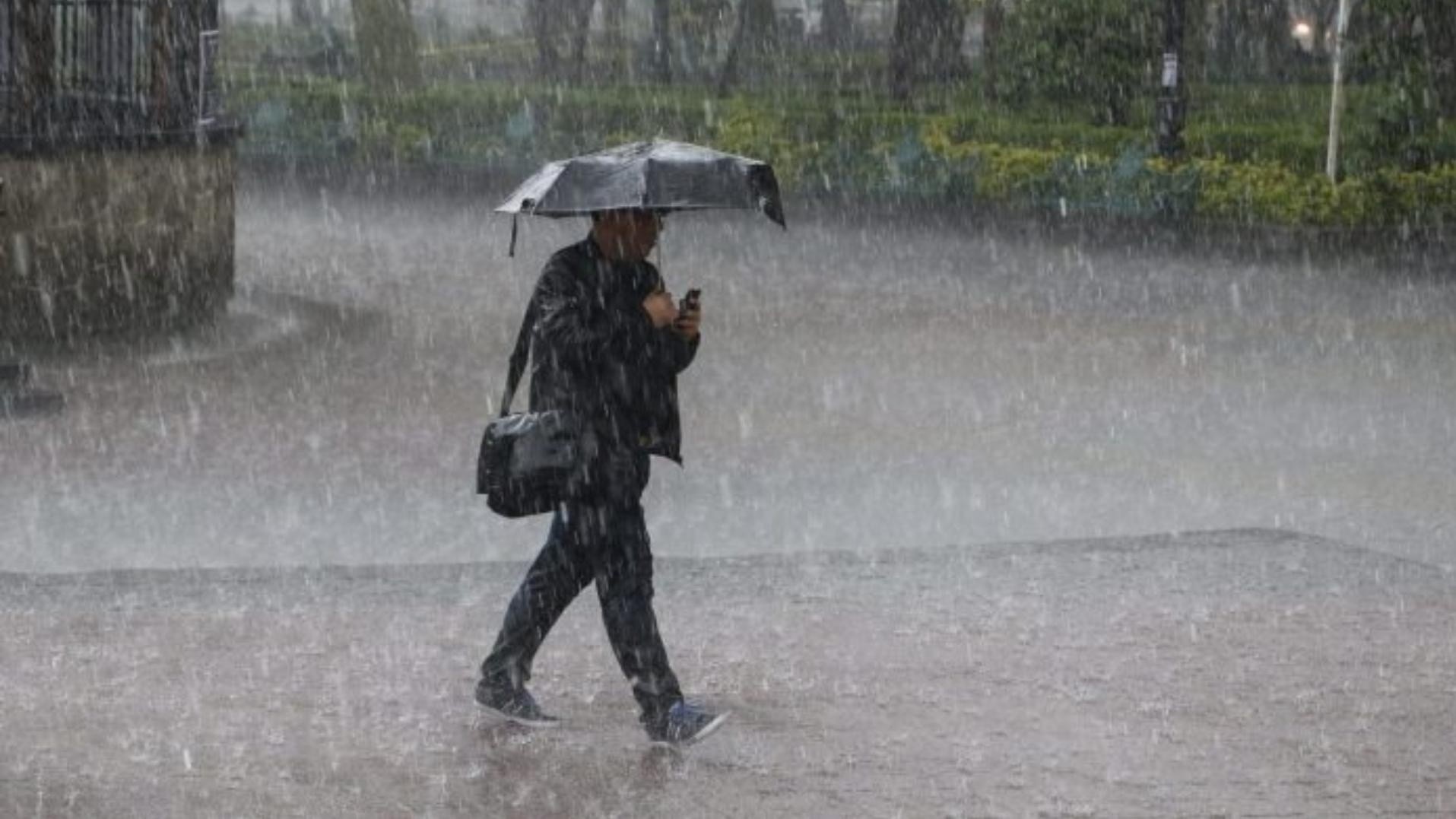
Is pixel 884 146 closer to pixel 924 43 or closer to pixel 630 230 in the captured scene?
pixel 924 43

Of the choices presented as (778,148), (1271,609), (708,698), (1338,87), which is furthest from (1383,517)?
(778,148)

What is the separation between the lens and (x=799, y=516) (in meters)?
11.8

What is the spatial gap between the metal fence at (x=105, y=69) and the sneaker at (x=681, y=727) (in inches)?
433

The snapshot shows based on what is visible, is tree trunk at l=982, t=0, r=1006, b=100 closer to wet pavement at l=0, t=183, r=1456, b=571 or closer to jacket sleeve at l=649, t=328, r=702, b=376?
wet pavement at l=0, t=183, r=1456, b=571

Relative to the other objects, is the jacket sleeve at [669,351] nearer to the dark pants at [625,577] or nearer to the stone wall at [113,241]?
the dark pants at [625,577]

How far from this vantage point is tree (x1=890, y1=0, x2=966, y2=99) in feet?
128

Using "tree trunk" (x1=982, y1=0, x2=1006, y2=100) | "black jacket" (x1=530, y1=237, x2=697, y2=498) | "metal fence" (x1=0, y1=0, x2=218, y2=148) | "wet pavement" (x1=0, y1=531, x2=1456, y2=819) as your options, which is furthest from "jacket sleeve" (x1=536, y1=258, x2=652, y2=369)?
"tree trunk" (x1=982, y1=0, x2=1006, y2=100)

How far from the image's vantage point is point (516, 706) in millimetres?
7859

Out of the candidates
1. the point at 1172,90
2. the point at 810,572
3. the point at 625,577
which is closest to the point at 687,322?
the point at 625,577

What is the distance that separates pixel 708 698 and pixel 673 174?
1.78m

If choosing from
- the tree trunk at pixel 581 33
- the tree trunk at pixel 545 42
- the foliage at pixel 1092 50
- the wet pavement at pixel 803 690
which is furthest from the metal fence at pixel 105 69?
the tree trunk at pixel 545 42

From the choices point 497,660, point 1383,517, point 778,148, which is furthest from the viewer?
point 778,148

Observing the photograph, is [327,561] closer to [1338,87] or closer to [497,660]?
[497,660]

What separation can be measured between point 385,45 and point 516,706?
36742 millimetres
